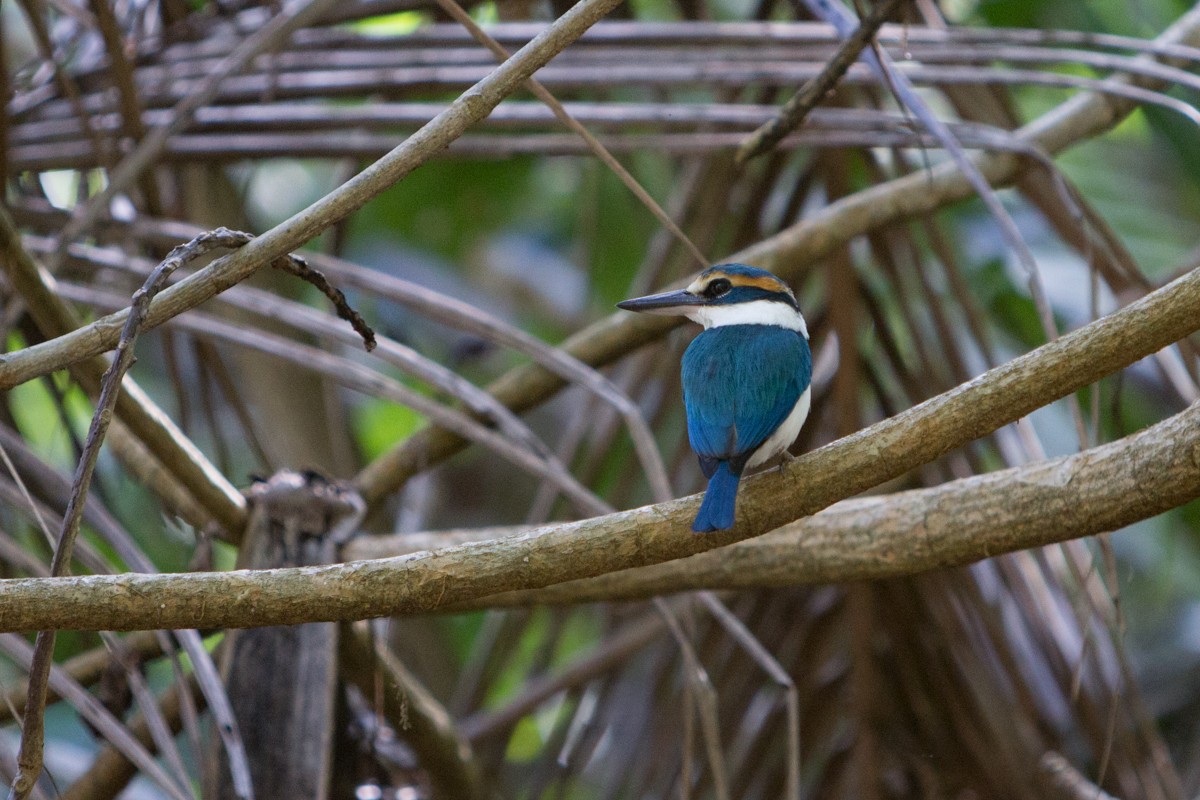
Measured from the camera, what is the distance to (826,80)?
2445 millimetres

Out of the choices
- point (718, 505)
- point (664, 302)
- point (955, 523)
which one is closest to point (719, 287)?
point (664, 302)

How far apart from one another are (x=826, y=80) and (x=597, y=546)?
3.92 feet

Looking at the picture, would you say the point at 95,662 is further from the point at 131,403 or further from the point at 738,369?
the point at 738,369

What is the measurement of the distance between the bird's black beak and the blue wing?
0.29 ft

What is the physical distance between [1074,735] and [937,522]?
1.89 meters

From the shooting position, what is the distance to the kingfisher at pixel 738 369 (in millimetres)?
2301

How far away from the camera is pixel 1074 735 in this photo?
369cm

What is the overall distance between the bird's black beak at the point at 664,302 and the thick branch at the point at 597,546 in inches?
31.6

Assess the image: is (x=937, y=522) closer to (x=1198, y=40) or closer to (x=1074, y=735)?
(x=1074, y=735)

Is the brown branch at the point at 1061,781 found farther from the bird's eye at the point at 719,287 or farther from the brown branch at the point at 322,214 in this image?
the brown branch at the point at 322,214

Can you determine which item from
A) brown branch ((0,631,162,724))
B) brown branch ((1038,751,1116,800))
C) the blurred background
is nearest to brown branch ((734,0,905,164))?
the blurred background

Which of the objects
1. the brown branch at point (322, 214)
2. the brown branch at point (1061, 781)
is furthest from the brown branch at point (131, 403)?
the brown branch at point (1061, 781)

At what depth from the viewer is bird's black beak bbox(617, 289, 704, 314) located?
2.56 metres

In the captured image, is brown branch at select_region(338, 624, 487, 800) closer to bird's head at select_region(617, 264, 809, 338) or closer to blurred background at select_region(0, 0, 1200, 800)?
blurred background at select_region(0, 0, 1200, 800)
